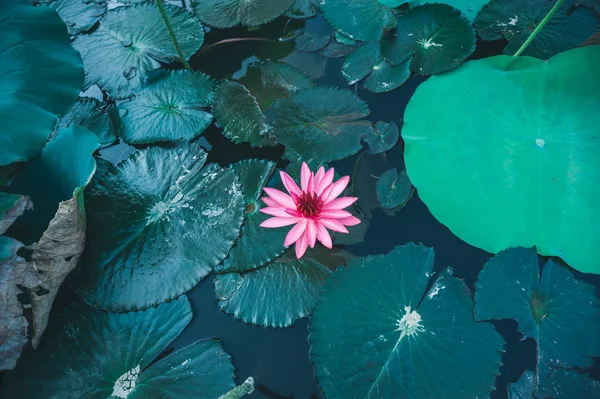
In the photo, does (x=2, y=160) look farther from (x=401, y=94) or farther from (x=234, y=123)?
(x=401, y=94)

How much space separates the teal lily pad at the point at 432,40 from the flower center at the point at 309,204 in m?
1.19

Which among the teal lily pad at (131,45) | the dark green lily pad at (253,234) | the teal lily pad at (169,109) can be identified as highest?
the teal lily pad at (131,45)

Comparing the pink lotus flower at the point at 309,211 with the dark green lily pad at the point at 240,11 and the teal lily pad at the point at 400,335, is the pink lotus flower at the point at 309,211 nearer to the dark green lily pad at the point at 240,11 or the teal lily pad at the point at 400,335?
the teal lily pad at the point at 400,335

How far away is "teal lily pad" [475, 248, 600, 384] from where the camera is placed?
1.66 m

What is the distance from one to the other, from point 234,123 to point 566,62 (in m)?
1.89

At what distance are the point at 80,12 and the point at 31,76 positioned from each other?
150cm

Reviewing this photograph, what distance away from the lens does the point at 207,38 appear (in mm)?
2949

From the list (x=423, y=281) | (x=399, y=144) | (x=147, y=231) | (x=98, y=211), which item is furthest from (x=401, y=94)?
(x=98, y=211)

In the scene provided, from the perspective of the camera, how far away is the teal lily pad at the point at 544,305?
1658mm

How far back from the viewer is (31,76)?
1.85 metres

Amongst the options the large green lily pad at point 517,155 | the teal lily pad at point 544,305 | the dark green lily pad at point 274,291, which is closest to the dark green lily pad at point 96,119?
the dark green lily pad at point 274,291

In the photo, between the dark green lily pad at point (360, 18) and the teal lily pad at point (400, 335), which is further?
the dark green lily pad at point (360, 18)

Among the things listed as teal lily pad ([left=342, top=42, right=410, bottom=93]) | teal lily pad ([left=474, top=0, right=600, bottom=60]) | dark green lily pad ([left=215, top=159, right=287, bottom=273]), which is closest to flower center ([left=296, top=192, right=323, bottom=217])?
dark green lily pad ([left=215, top=159, right=287, bottom=273])

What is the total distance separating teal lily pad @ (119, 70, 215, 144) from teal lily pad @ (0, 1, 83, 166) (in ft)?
1.38
